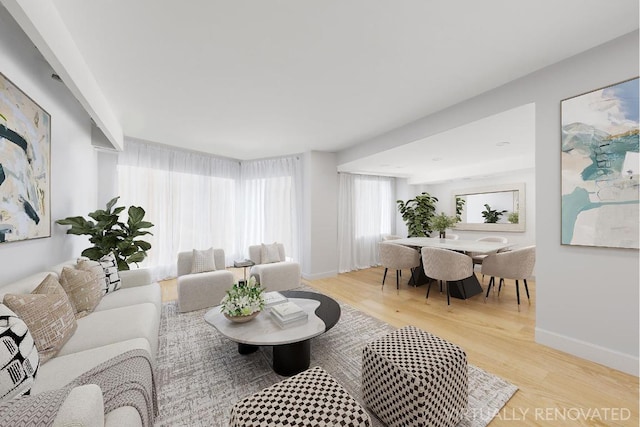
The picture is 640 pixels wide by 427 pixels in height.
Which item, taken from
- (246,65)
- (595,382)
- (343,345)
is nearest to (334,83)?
(246,65)

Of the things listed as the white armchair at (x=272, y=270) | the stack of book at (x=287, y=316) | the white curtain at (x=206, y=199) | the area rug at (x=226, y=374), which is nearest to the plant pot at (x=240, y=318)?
the stack of book at (x=287, y=316)

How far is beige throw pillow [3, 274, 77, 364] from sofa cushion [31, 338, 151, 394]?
0.09 meters

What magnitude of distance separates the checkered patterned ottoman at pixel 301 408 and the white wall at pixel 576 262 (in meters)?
2.20

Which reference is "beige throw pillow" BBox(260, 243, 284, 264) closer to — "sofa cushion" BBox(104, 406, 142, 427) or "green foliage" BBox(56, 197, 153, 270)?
"green foliage" BBox(56, 197, 153, 270)

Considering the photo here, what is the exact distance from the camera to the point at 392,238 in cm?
518

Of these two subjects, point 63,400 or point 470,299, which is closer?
point 63,400

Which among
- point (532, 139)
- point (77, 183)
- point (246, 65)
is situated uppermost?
point (246, 65)

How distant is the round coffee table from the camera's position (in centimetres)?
175

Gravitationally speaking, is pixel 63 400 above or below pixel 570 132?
below

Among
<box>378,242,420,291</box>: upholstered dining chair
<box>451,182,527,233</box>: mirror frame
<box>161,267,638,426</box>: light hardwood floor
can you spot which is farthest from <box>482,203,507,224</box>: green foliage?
<box>378,242,420,291</box>: upholstered dining chair

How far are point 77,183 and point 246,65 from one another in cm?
267

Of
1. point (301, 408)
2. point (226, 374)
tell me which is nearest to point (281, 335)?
point (226, 374)

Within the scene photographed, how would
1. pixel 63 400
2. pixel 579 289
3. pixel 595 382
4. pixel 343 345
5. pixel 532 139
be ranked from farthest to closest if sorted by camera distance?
pixel 532 139 → pixel 343 345 → pixel 579 289 → pixel 595 382 → pixel 63 400

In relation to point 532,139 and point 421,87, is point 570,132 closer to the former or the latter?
point 421,87
